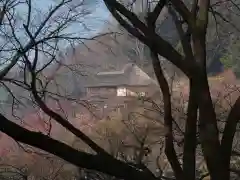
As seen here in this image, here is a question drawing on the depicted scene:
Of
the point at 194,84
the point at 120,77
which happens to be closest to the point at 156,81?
the point at 194,84

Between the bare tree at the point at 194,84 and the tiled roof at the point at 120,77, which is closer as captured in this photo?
the bare tree at the point at 194,84

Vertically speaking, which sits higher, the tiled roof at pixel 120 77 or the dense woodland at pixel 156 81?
the tiled roof at pixel 120 77

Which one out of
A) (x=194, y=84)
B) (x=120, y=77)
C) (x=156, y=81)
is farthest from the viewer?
(x=120, y=77)

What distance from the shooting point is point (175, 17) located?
8.80 ft

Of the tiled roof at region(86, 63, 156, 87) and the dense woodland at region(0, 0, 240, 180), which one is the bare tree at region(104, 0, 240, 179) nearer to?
the dense woodland at region(0, 0, 240, 180)

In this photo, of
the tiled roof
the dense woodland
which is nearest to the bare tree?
the dense woodland

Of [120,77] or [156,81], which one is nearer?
[156,81]

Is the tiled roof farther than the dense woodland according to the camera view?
Yes

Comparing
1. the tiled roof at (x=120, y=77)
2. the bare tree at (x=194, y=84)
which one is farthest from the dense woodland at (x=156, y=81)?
the tiled roof at (x=120, y=77)

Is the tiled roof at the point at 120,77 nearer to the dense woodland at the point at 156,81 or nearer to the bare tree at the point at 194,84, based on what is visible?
the dense woodland at the point at 156,81

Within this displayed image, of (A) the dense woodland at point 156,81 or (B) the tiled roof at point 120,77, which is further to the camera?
(B) the tiled roof at point 120,77

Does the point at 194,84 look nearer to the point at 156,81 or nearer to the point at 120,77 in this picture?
the point at 156,81

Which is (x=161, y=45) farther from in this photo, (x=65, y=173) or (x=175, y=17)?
(x=65, y=173)

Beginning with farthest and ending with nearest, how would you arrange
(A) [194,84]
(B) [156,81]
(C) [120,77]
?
(C) [120,77]
(B) [156,81]
(A) [194,84]
